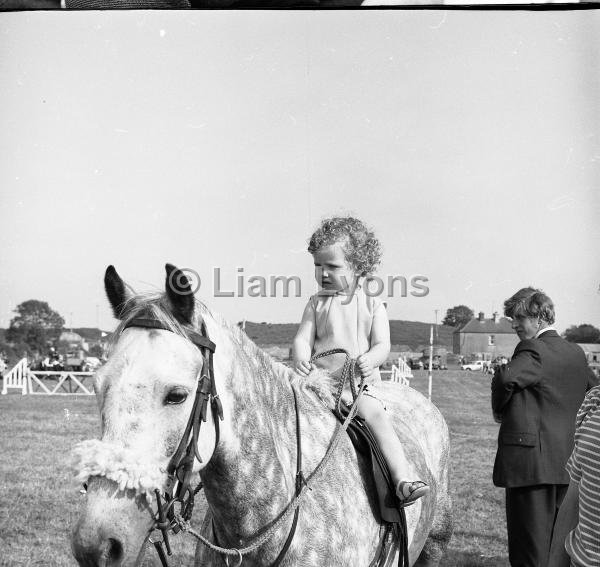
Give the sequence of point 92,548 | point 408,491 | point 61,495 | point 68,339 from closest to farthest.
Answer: point 92,548, point 408,491, point 61,495, point 68,339

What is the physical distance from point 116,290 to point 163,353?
0.41m

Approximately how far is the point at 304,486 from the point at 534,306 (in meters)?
2.91

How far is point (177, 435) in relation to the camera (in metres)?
1.96

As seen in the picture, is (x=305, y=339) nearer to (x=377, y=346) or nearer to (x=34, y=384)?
(x=377, y=346)

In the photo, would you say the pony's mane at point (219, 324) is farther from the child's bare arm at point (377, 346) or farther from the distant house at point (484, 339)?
the distant house at point (484, 339)

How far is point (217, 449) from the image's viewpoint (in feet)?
7.31

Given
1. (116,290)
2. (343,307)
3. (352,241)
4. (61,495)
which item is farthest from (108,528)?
(61,495)

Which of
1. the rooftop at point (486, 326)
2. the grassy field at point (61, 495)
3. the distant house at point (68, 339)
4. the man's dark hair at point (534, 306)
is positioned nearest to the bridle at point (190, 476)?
the grassy field at point (61, 495)

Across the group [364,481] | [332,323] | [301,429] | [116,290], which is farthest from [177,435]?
[332,323]

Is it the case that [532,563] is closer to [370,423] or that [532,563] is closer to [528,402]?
[528,402]

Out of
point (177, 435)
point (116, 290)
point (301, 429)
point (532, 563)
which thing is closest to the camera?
point (177, 435)

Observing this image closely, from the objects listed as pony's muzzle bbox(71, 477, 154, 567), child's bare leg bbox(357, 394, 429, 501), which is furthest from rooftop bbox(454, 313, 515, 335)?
pony's muzzle bbox(71, 477, 154, 567)

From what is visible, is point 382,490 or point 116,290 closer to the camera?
point 116,290

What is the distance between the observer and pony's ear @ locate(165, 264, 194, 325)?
2.02 meters
